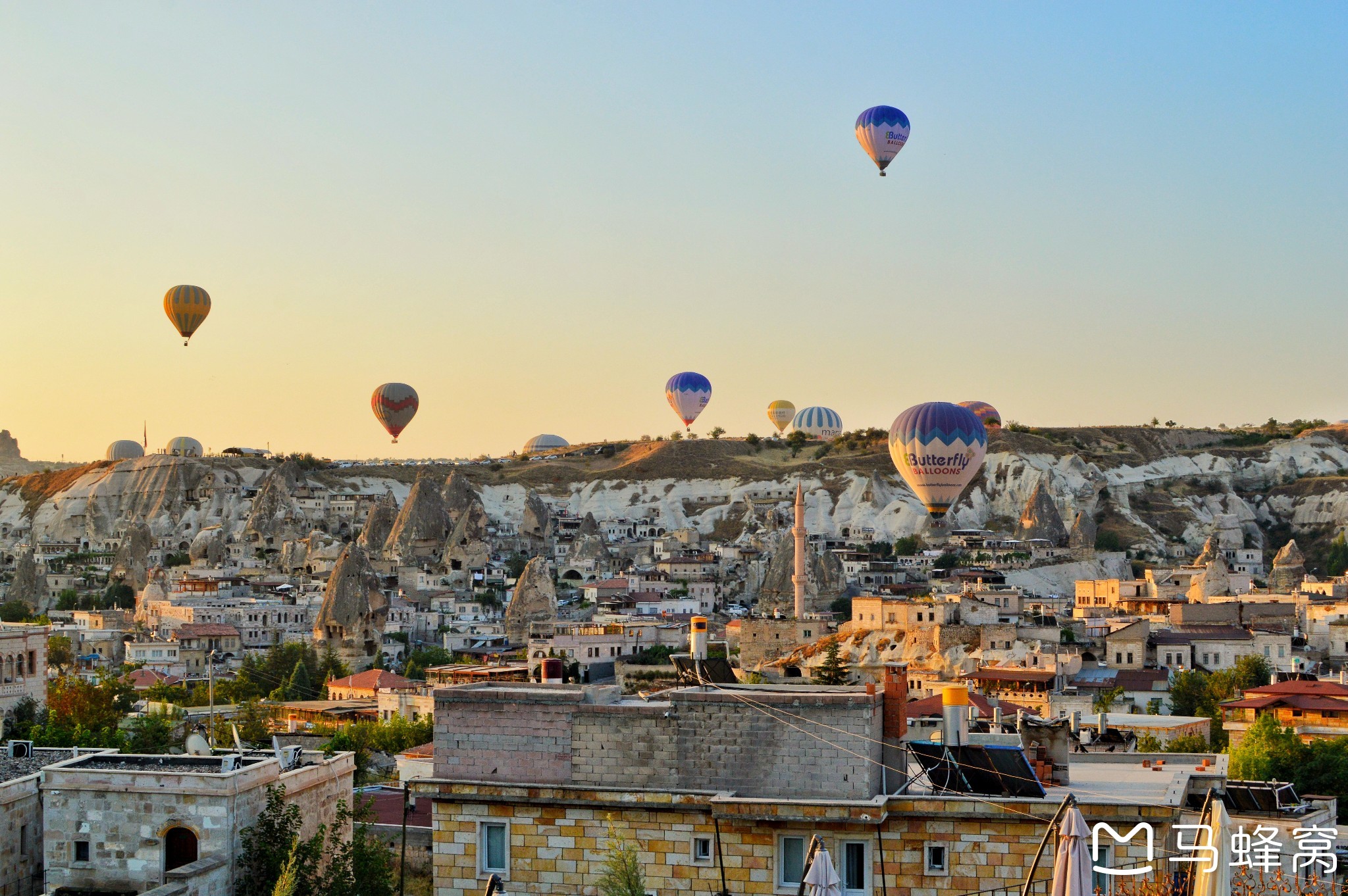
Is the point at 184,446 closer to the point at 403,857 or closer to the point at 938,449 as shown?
the point at 938,449

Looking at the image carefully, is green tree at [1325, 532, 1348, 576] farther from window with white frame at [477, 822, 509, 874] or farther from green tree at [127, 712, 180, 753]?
window with white frame at [477, 822, 509, 874]

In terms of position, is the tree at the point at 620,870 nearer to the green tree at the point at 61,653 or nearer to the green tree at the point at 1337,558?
the green tree at the point at 61,653

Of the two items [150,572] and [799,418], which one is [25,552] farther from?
[799,418]

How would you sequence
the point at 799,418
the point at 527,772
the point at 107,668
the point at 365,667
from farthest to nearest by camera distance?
1. the point at 799,418
2. the point at 365,667
3. the point at 107,668
4. the point at 527,772

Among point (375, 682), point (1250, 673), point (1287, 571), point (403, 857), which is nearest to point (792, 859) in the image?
point (403, 857)

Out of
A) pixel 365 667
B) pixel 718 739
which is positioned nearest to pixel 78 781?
pixel 718 739

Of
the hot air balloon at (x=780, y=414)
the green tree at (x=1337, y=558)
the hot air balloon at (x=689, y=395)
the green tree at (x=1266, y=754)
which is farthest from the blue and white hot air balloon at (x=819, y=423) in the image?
the green tree at (x=1266, y=754)

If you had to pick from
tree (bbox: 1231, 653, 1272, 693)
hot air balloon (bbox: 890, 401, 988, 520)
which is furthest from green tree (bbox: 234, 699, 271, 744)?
hot air balloon (bbox: 890, 401, 988, 520)
